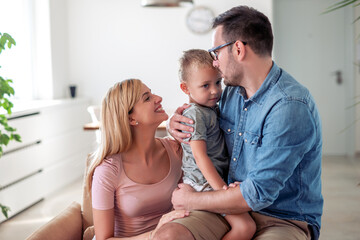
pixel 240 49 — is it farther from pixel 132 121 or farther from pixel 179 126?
pixel 132 121

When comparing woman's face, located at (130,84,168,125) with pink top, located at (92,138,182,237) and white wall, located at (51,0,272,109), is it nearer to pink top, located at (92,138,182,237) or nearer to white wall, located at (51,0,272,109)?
pink top, located at (92,138,182,237)

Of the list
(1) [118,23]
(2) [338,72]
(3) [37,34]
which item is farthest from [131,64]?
(2) [338,72]

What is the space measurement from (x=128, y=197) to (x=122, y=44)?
4.45m

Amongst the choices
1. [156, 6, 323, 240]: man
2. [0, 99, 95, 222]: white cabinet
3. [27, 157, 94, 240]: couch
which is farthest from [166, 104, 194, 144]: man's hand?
[0, 99, 95, 222]: white cabinet


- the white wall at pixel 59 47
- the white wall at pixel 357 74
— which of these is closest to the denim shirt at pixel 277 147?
the white wall at pixel 59 47

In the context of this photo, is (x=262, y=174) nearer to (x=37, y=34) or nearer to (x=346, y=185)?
(x=346, y=185)

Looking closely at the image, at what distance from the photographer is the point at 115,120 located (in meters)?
1.95

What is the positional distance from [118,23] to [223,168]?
Result: 4.51 metres

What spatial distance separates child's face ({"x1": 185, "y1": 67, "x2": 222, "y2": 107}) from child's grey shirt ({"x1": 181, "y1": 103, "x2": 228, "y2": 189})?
37 millimetres

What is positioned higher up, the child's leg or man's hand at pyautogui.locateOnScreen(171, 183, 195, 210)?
man's hand at pyautogui.locateOnScreen(171, 183, 195, 210)

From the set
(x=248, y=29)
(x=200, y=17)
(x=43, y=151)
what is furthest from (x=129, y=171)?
(x=200, y=17)

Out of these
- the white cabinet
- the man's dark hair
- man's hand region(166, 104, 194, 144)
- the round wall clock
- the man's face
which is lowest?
the white cabinet

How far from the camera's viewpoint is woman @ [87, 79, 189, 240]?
1917mm

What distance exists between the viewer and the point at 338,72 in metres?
6.65
